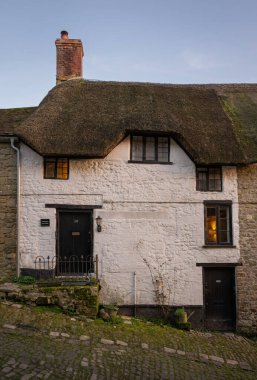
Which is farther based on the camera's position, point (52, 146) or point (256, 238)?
point (256, 238)

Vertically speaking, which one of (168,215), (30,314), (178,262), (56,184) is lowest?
(30,314)

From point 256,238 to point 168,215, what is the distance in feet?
10.8

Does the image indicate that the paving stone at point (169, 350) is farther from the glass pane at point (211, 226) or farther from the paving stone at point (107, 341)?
the glass pane at point (211, 226)

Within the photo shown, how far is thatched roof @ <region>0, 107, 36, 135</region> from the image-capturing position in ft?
37.4

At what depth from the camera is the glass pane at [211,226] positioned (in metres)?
11.7

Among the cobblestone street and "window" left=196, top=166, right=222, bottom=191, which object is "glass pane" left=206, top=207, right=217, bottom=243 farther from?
the cobblestone street

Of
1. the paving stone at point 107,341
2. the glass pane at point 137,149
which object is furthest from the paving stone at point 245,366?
the glass pane at point 137,149

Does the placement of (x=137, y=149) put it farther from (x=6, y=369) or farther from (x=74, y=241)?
(x=6, y=369)

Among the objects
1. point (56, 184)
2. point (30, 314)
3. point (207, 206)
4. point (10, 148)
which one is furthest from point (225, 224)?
point (10, 148)

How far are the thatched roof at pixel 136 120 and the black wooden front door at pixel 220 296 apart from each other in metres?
3.99

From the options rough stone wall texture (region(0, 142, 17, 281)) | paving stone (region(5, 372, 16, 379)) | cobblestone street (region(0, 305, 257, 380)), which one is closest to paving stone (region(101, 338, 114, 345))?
cobblestone street (region(0, 305, 257, 380))

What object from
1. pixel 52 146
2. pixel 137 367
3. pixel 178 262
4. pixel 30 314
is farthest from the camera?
pixel 178 262

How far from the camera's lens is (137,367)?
698 centimetres

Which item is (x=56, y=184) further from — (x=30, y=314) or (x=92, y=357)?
(x=92, y=357)
